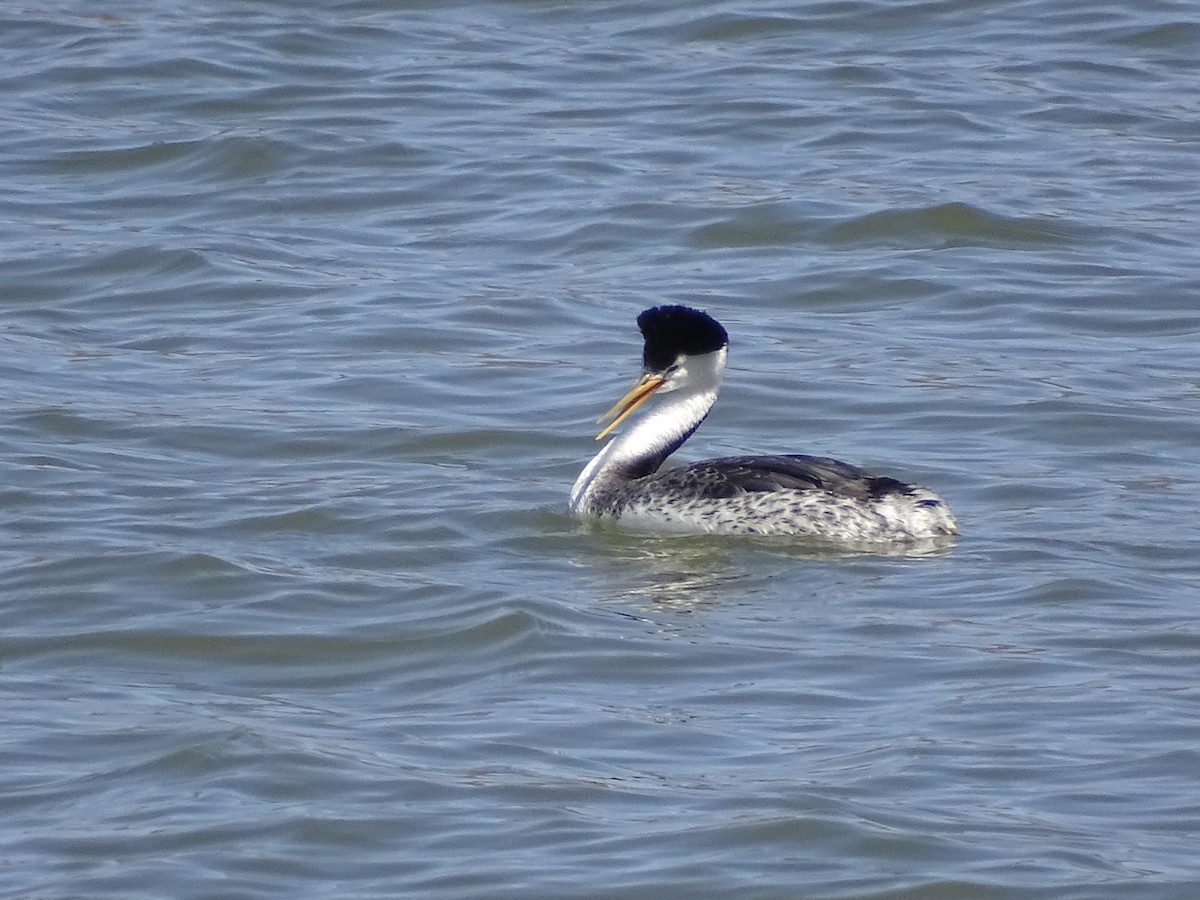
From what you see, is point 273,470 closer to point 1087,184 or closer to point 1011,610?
point 1011,610

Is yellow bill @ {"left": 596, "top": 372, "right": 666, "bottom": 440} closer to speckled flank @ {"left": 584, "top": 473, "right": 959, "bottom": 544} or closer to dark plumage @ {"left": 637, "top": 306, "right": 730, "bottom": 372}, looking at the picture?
dark plumage @ {"left": 637, "top": 306, "right": 730, "bottom": 372}

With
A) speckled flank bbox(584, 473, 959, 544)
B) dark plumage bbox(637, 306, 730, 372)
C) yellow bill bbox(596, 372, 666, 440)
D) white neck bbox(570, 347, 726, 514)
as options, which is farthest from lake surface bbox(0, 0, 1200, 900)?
dark plumage bbox(637, 306, 730, 372)

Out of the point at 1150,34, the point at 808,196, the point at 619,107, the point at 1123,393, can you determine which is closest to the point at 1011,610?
the point at 1123,393

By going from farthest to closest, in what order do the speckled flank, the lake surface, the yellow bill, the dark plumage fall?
the yellow bill, the dark plumage, the speckled flank, the lake surface

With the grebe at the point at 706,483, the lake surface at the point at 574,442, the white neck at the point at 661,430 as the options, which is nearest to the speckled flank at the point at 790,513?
the grebe at the point at 706,483

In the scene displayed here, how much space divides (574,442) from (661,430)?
84cm

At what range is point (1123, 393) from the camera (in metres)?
12.1

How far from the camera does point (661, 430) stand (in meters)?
10.9

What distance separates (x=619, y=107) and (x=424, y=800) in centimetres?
1165

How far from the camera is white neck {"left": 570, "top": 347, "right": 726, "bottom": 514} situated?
10.6m

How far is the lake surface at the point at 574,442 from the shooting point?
693 cm

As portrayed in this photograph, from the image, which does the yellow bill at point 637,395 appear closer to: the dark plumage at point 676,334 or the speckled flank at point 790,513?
the dark plumage at point 676,334

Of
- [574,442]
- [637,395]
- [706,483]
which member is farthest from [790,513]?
[574,442]

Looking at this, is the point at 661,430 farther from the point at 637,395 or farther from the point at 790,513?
the point at 790,513
